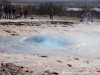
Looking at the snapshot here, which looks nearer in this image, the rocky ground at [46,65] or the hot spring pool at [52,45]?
the rocky ground at [46,65]

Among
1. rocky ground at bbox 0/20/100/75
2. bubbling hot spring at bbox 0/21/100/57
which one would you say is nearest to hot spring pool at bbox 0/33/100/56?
bubbling hot spring at bbox 0/21/100/57

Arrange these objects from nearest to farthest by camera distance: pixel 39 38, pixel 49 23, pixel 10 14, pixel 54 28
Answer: pixel 39 38, pixel 54 28, pixel 49 23, pixel 10 14

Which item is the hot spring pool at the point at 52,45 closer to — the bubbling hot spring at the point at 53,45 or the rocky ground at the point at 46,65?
the bubbling hot spring at the point at 53,45

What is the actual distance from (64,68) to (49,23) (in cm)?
1581

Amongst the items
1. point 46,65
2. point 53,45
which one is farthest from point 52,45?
point 46,65

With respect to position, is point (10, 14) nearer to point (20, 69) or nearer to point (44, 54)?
point (44, 54)

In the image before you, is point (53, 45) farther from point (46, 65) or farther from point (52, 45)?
point (46, 65)

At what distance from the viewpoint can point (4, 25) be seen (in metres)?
24.5

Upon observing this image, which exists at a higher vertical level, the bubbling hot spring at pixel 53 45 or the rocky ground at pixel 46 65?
the rocky ground at pixel 46 65

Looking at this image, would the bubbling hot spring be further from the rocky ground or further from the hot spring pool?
the rocky ground

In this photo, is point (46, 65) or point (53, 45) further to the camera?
point (53, 45)

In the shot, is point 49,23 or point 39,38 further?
point 49,23

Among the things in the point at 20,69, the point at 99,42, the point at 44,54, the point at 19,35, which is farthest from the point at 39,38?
the point at 20,69

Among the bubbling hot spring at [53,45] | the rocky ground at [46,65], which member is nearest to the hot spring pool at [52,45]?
the bubbling hot spring at [53,45]
